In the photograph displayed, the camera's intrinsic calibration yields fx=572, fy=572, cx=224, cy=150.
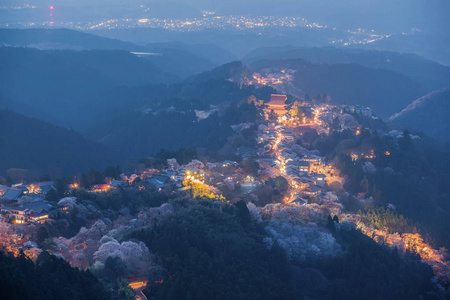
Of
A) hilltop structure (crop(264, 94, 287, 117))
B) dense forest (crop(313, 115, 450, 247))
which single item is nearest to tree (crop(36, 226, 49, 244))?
dense forest (crop(313, 115, 450, 247))

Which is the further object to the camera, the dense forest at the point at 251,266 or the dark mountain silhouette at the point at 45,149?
the dark mountain silhouette at the point at 45,149

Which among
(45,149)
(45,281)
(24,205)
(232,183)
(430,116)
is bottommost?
(430,116)

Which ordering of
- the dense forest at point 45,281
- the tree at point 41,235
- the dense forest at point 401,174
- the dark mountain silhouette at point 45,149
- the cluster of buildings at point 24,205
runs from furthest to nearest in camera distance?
the dark mountain silhouette at point 45,149 < the dense forest at point 401,174 < the cluster of buildings at point 24,205 < the tree at point 41,235 < the dense forest at point 45,281

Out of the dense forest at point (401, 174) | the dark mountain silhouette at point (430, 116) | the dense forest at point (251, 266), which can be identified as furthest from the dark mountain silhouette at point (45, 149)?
the dark mountain silhouette at point (430, 116)

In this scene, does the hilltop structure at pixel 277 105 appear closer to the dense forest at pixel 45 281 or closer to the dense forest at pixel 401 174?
the dense forest at pixel 401 174

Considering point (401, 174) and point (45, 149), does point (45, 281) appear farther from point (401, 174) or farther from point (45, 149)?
point (45, 149)

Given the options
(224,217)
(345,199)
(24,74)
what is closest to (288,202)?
(345,199)

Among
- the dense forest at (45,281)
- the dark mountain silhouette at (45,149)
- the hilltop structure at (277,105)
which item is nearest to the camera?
the dense forest at (45,281)

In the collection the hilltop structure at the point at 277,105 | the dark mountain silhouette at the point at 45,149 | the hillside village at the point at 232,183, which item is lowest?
the dark mountain silhouette at the point at 45,149

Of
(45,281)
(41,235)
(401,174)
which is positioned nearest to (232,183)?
(41,235)

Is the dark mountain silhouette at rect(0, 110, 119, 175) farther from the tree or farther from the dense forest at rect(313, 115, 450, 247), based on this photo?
the tree

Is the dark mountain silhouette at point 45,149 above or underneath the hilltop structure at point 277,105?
underneath
